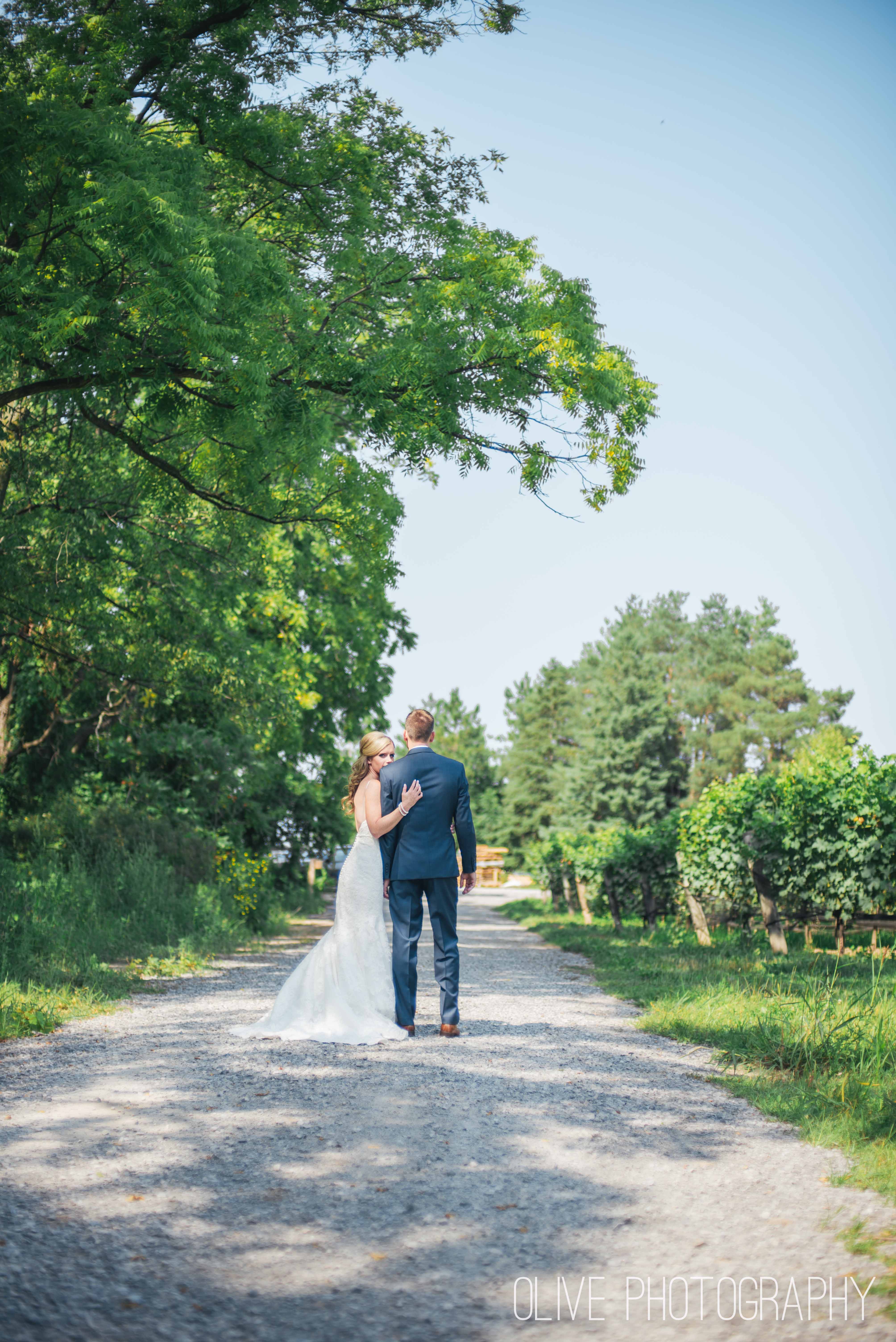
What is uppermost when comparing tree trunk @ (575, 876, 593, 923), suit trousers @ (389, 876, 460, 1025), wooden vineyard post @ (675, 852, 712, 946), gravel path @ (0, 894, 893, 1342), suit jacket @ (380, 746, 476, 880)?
suit jacket @ (380, 746, 476, 880)

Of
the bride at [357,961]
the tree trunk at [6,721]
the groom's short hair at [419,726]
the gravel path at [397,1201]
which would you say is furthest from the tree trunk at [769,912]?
the tree trunk at [6,721]

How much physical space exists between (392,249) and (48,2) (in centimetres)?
381

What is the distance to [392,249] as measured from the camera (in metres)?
10.8

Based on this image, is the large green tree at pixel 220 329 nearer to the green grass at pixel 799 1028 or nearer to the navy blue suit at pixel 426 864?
the navy blue suit at pixel 426 864

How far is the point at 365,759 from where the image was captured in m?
8.26

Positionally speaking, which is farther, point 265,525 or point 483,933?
point 483,933

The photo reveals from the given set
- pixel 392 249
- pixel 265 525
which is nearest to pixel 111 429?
pixel 392 249

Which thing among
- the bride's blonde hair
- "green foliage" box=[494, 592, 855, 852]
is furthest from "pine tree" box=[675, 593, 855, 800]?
the bride's blonde hair

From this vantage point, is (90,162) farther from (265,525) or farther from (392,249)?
(265,525)

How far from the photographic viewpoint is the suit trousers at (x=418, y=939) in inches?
299

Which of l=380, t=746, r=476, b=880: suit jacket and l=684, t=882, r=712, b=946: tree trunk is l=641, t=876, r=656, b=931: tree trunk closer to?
l=684, t=882, r=712, b=946: tree trunk

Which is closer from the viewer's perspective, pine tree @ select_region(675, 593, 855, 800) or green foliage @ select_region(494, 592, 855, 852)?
green foliage @ select_region(494, 592, 855, 852)

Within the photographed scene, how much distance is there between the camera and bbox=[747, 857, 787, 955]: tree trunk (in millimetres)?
13453

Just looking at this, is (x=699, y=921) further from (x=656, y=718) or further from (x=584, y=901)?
(x=656, y=718)
